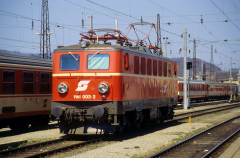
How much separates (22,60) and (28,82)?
1114 mm

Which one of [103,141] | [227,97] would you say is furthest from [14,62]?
[227,97]

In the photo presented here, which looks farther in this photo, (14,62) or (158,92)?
(158,92)

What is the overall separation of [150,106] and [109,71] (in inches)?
161

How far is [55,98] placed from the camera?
1325cm

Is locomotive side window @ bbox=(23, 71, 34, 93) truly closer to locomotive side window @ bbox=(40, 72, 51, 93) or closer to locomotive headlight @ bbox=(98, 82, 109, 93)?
locomotive side window @ bbox=(40, 72, 51, 93)

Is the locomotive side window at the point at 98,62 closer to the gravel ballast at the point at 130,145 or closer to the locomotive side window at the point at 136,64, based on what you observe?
the locomotive side window at the point at 136,64

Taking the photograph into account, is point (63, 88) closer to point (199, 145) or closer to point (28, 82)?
point (28, 82)

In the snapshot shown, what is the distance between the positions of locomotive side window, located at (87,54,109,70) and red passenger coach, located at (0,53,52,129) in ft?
13.8

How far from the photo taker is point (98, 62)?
43.1 feet

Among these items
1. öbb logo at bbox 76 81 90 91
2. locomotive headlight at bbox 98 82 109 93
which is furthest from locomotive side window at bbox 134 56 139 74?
öbb logo at bbox 76 81 90 91

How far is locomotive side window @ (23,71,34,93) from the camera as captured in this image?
16000 mm

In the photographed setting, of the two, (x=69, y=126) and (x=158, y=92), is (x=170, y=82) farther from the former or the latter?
(x=69, y=126)

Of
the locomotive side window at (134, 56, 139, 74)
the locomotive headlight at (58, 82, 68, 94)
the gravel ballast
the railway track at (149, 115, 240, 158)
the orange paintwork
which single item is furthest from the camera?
the locomotive side window at (134, 56, 139, 74)

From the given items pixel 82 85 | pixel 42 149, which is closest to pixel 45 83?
pixel 82 85
